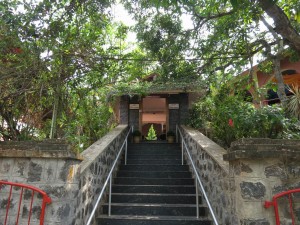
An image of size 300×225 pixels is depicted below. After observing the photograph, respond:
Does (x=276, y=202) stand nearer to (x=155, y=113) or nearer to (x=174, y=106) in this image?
(x=174, y=106)

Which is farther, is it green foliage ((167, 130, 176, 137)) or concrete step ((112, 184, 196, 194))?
green foliage ((167, 130, 176, 137))

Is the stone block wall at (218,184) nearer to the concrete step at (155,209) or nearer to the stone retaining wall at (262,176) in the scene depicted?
the stone retaining wall at (262,176)

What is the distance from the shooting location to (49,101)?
14.3ft

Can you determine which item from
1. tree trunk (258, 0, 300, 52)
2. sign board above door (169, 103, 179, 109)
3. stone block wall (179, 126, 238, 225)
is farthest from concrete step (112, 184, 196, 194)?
sign board above door (169, 103, 179, 109)

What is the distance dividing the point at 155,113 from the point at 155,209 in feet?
37.0

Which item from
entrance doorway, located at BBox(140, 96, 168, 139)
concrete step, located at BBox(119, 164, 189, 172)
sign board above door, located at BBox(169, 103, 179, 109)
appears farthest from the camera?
entrance doorway, located at BBox(140, 96, 168, 139)

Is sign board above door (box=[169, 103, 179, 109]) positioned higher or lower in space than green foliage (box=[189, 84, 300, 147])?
higher

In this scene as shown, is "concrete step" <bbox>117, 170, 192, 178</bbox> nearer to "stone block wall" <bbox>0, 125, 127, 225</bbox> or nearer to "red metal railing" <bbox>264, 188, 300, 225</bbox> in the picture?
"stone block wall" <bbox>0, 125, 127, 225</bbox>

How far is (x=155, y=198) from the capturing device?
180 inches

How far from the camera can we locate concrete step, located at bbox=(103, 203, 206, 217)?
13.7ft

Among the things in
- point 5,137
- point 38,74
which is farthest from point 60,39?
point 5,137

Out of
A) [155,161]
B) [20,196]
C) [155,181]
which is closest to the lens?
[20,196]

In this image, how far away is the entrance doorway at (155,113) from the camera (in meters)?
12.7

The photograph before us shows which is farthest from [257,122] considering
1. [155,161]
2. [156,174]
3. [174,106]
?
[174,106]
